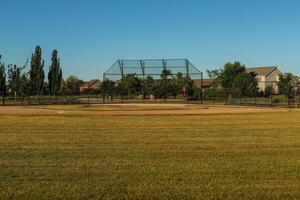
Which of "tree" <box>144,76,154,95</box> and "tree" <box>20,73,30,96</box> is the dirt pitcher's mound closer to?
"tree" <box>144,76,154,95</box>

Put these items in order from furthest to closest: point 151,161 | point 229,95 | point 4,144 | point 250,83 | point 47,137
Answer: point 250,83, point 229,95, point 47,137, point 4,144, point 151,161

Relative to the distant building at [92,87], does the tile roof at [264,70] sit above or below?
above

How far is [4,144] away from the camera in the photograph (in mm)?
9578

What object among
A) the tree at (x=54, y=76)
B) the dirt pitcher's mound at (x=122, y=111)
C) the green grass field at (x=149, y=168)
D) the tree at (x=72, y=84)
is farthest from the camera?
the tree at (x=72, y=84)

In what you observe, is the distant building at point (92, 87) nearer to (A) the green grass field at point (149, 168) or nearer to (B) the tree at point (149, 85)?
(B) the tree at point (149, 85)

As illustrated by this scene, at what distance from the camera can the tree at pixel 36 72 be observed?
195 ft

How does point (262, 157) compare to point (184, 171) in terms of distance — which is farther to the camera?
point (262, 157)

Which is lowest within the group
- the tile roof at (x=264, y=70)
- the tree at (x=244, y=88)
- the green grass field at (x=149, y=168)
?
the green grass field at (x=149, y=168)

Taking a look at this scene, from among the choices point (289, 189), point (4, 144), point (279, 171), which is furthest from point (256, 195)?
point (4, 144)

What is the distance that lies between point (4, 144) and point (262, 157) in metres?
5.29

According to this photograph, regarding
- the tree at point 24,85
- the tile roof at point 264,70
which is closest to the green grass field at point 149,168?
the tree at point 24,85

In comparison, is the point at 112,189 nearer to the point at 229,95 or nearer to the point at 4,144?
the point at 4,144

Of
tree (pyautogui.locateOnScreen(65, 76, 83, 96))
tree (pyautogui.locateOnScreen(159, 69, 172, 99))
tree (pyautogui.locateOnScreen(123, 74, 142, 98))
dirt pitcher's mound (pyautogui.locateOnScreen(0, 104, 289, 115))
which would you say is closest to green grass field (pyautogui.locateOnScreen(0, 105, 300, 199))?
dirt pitcher's mound (pyautogui.locateOnScreen(0, 104, 289, 115))

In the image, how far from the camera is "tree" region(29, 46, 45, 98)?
59.3 metres
